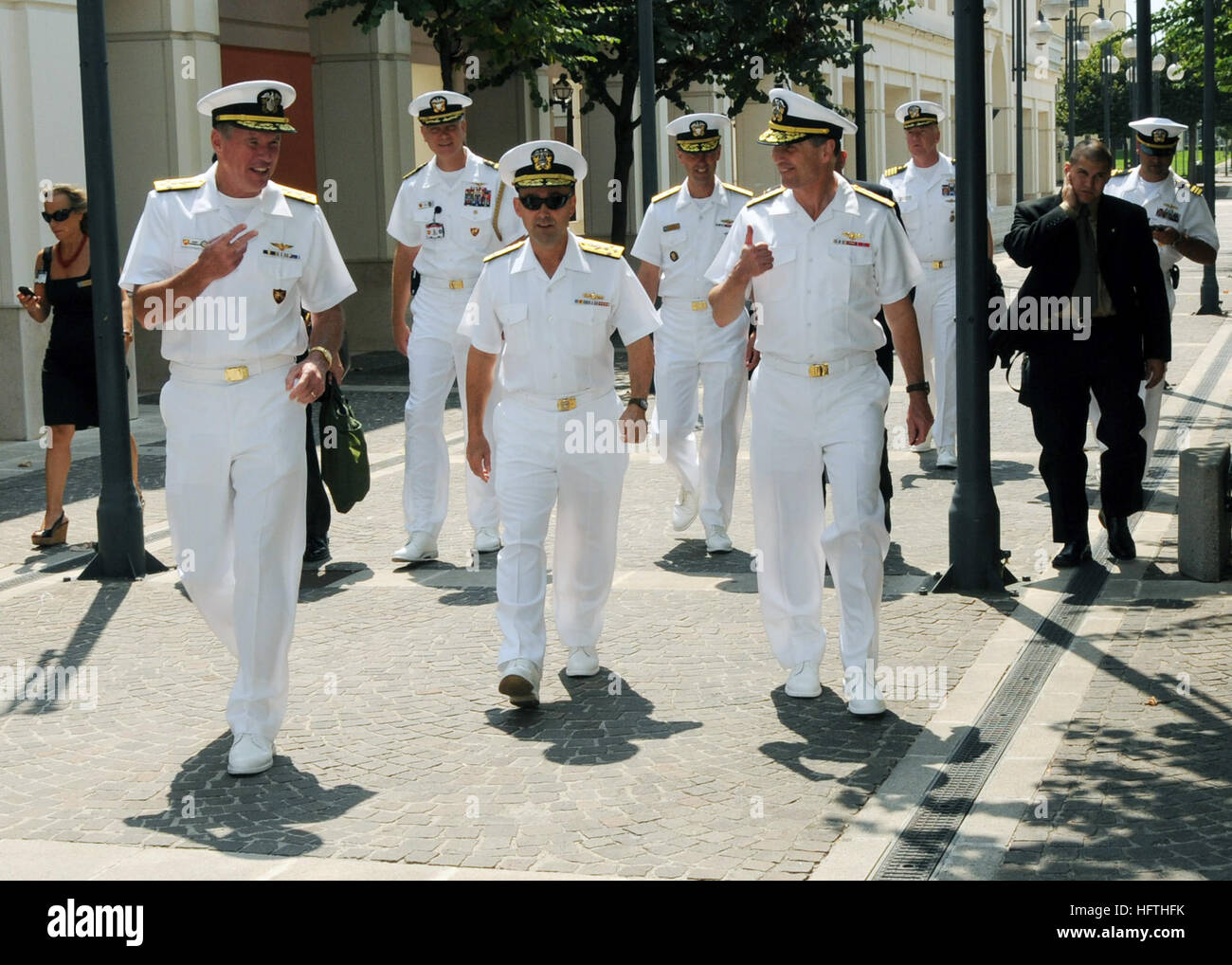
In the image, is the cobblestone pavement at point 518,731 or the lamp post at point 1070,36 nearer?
the cobblestone pavement at point 518,731

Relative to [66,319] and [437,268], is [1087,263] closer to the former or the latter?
[437,268]

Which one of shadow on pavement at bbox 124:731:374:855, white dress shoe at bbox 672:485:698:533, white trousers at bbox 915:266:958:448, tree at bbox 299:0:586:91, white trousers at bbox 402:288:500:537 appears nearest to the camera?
shadow on pavement at bbox 124:731:374:855

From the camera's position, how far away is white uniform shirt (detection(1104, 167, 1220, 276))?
1134 centimetres

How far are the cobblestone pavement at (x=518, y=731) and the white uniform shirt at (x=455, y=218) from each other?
1.63 m

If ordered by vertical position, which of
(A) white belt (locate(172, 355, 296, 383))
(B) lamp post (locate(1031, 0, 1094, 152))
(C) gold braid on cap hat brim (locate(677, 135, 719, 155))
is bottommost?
(A) white belt (locate(172, 355, 296, 383))

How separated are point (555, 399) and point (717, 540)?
3.08 metres

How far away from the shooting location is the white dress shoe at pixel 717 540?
10.1 m

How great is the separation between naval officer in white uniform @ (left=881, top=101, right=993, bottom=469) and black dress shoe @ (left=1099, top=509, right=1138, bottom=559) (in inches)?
123

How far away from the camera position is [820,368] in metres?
6.88

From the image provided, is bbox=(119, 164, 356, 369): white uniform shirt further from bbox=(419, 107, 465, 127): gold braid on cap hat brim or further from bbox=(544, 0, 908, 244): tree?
bbox=(544, 0, 908, 244): tree

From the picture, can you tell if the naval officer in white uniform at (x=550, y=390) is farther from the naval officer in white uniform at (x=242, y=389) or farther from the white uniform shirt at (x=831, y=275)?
the naval officer in white uniform at (x=242, y=389)

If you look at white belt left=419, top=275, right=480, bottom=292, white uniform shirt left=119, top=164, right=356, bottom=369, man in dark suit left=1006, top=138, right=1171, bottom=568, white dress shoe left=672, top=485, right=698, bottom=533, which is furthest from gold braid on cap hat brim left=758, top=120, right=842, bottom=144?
white dress shoe left=672, top=485, right=698, bottom=533

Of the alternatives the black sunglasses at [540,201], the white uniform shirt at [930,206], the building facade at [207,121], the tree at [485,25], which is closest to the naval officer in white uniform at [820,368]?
the black sunglasses at [540,201]

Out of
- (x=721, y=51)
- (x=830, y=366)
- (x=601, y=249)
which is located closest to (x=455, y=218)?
(x=601, y=249)
